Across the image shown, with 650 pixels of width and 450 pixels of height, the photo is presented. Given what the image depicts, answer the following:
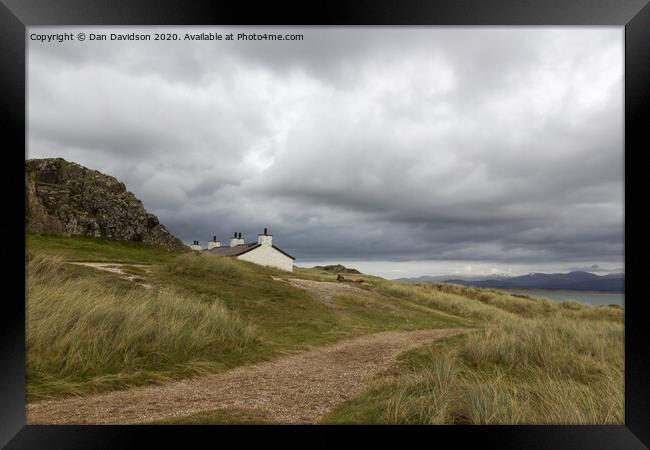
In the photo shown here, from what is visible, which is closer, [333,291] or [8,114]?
[8,114]

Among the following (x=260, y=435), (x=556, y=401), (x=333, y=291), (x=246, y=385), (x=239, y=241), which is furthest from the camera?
(x=239, y=241)

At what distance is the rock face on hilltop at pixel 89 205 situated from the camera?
2714 centimetres

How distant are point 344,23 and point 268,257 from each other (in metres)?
28.4

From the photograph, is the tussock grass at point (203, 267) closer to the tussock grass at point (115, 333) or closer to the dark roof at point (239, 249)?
the tussock grass at point (115, 333)

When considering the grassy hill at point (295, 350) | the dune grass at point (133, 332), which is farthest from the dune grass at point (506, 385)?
the dune grass at point (133, 332)

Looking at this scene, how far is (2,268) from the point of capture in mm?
3281

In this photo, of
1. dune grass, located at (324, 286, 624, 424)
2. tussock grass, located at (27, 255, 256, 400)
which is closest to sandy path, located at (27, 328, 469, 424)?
dune grass, located at (324, 286, 624, 424)

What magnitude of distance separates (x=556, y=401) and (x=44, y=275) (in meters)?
9.88

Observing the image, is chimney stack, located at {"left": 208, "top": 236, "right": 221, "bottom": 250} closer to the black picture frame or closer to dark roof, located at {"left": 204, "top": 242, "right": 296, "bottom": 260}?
dark roof, located at {"left": 204, "top": 242, "right": 296, "bottom": 260}

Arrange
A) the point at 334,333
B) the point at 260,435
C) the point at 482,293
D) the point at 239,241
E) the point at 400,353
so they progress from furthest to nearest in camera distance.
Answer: the point at 239,241
the point at 482,293
the point at 334,333
the point at 400,353
the point at 260,435

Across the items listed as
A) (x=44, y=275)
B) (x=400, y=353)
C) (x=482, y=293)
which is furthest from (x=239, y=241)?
(x=400, y=353)

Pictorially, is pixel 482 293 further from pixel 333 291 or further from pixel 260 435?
pixel 260 435

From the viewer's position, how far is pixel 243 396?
4.09 meters

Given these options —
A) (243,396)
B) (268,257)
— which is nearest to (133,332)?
(243,396)
